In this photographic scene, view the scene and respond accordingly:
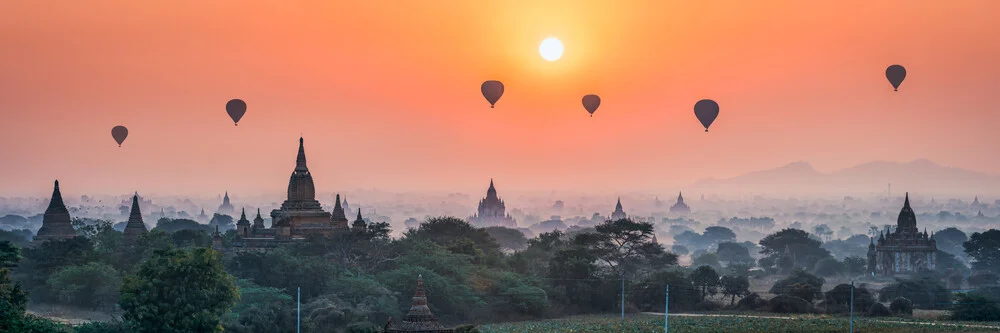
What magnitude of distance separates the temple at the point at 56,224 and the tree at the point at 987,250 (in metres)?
88.5

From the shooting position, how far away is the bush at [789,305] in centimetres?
8894

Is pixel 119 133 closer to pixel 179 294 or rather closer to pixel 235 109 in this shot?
pixel 235 109

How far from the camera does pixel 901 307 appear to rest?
89.5 metres

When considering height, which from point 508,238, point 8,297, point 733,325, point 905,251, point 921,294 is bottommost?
point 733,325

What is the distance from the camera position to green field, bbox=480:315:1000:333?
7587 cm

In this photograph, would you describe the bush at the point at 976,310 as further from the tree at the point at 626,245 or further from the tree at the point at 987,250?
the tree at the point at 987,250

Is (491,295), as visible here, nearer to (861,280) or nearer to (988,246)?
(861,280)

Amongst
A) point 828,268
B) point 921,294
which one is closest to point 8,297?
point 921,294

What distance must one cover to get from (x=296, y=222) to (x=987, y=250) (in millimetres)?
81305

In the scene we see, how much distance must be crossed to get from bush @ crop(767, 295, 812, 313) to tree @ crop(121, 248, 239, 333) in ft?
121

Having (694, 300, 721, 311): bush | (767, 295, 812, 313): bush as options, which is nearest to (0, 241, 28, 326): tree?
(694, 300, 721, 311): bush

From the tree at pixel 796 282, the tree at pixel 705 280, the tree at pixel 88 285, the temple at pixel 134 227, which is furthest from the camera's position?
the temple at pixel 134 227

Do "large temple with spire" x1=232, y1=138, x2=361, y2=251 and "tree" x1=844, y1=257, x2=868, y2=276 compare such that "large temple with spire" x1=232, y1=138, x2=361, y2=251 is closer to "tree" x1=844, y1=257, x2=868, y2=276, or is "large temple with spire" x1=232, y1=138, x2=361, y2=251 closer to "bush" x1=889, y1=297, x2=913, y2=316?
"bush" x1=889, y1=297, x2=913, y2=316

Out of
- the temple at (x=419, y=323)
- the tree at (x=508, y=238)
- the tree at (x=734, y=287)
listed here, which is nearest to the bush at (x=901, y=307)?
the tree at (x=734, y=287)
